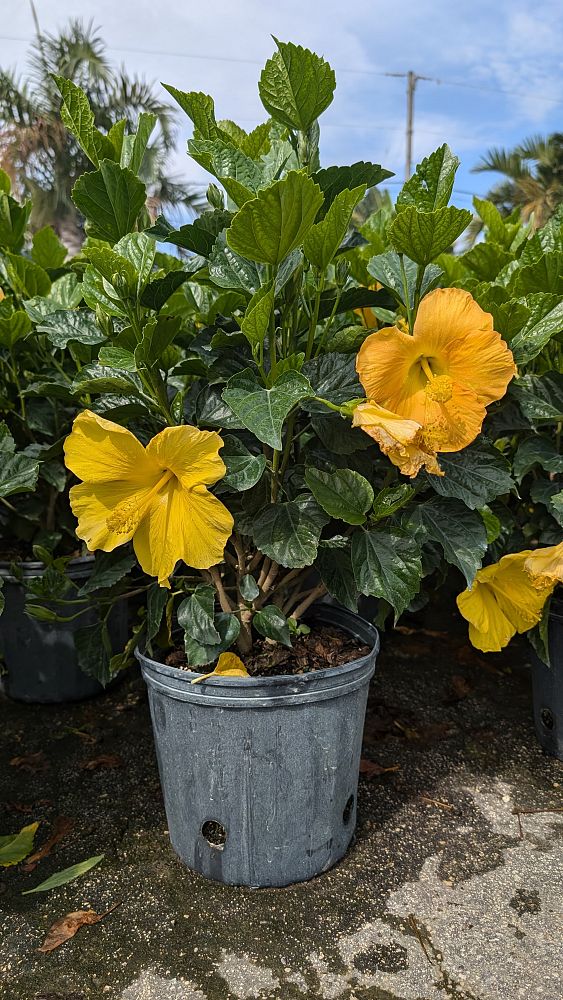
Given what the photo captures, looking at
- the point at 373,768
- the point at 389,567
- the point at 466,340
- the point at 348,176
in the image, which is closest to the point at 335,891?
the point at 373,768

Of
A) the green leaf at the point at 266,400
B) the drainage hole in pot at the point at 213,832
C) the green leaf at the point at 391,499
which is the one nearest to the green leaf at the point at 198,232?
the green leaf at the point at 266,400

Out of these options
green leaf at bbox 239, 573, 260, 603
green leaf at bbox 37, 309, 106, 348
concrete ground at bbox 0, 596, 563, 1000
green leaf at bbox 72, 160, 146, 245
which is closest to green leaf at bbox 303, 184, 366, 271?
green leaf at bbox 72, 160, 146, 245

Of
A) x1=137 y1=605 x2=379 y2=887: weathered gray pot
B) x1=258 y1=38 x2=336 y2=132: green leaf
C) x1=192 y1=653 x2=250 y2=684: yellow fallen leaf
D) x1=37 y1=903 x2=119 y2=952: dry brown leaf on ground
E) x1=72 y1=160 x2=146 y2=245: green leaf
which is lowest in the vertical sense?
x1=37 y1=903 x2=119 y2=952: dry brown leaf on ground

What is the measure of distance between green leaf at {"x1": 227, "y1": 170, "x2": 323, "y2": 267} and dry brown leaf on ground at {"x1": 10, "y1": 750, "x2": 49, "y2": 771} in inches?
51.6

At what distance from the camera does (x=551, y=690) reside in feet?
5.69

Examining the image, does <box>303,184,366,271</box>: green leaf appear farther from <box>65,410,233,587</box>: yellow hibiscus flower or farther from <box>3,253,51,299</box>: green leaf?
<box>3,253,51,299</box>: green leaf

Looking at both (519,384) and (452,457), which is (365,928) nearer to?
(452,457)

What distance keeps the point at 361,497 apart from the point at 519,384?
0.37m

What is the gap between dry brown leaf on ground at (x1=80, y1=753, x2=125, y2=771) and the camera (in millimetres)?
1734

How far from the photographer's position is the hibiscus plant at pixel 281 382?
103 centimetres

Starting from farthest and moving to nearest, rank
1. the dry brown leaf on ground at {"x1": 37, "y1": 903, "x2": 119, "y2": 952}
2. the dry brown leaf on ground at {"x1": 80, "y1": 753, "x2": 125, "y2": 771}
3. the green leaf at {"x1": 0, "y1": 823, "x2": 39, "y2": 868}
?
1. the dry brown leaf on ground at {"x1": 80, "y1": 753, "x2": 125, "y2": 771}
2. the green leaf at {"x1": 0, "y1": 823, "x2": 39, "y2": 868}
3. the dry brown leaf on ground at {"x1": 37, "y1": 903, "x2": 119, "y2": 952}

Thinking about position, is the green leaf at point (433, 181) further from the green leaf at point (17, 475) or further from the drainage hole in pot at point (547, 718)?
the drainage hole in pot at point (547, 718)

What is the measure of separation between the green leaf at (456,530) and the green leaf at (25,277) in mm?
1017

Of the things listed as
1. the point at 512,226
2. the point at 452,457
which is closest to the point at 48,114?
the point at 512,226
